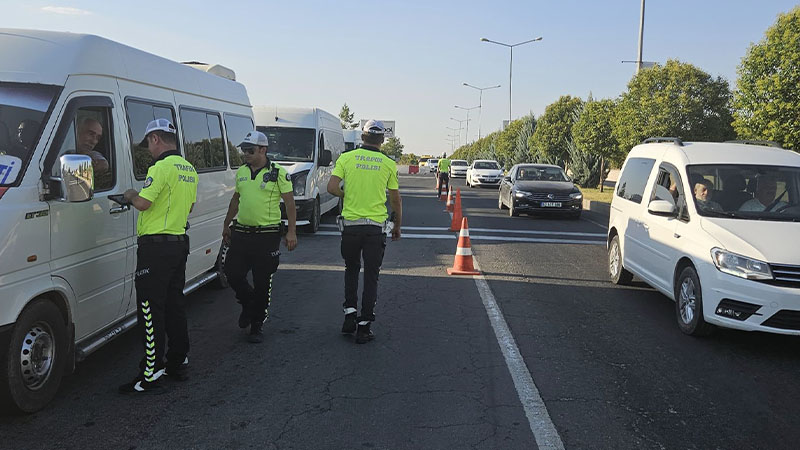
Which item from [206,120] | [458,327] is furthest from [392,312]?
[206,120]

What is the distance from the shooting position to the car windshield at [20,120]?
4066 millimetres

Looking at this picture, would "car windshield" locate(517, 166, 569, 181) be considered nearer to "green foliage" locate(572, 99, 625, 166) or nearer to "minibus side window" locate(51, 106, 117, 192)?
"green foliage" locate(572, 99, 625, 166)

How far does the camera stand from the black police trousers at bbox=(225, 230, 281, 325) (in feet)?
19.2

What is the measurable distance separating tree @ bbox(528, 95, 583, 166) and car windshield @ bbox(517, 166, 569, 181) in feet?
76.4

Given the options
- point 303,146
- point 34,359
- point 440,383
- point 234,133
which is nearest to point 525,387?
point 440,383

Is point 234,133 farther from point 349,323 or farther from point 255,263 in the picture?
point 349,323

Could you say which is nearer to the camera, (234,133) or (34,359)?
(34,359)

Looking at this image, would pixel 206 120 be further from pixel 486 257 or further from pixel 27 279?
pixel 486 257

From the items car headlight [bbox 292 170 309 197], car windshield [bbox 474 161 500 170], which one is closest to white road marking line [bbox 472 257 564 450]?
car headlight [bbox 292 170 309 197]

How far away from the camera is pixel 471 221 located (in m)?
17.0

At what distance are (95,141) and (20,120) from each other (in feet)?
2.01

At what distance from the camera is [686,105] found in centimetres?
2258

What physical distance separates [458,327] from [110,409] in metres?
3.35

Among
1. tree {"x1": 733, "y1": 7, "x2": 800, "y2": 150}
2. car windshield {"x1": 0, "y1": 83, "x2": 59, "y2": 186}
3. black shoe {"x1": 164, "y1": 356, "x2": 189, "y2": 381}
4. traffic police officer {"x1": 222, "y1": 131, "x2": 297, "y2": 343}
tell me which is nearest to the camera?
car windshield {"x1": 0, "y1": 83, "x2": 59, "y2": 186}
